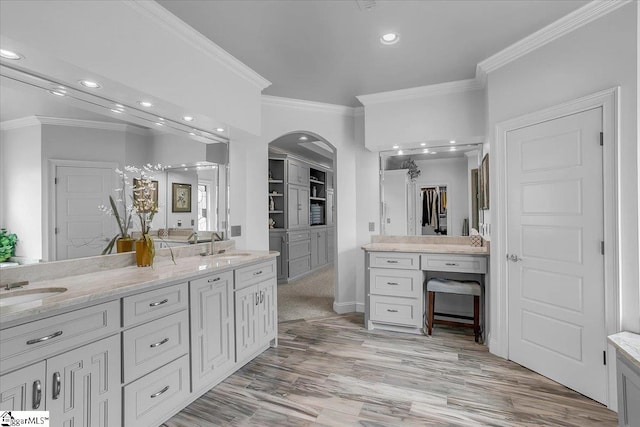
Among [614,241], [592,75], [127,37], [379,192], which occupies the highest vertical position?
[127,37]

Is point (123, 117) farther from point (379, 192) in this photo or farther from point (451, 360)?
point (451, 360)

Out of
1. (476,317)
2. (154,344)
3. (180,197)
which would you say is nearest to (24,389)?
(154,344)

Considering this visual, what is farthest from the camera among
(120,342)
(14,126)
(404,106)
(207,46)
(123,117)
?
(404,106)

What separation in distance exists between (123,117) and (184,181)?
0.70 m

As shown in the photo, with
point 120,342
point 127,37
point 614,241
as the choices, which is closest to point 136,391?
point 120,342

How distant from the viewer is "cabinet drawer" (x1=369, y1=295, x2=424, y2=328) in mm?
3340

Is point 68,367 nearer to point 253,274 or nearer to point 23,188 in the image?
point 23,188

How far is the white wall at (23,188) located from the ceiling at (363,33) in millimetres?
1167

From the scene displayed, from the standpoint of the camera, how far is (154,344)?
1.83 meters

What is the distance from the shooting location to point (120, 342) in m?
1.64

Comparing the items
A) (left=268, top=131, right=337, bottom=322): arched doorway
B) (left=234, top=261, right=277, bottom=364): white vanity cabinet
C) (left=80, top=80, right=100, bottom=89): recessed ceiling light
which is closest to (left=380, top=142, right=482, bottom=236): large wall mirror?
(left=268, top=131, right=337, bottom=322): arched doorway

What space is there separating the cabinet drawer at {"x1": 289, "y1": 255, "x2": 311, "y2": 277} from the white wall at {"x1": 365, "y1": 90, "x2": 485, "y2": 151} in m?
3.14

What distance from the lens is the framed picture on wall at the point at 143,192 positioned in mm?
2314

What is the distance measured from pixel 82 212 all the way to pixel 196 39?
58.2 inches
